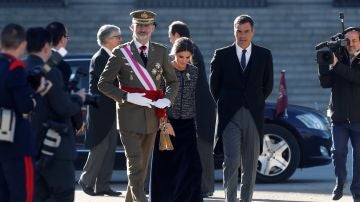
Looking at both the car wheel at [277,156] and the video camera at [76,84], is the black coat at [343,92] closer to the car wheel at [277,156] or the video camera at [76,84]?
the car wheel at [277,156]

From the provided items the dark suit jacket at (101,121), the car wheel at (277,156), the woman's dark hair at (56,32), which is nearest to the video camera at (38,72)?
the woman's dark hair at (56,32)

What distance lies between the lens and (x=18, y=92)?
8859 millimetres

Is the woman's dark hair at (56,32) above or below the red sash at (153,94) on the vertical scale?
above

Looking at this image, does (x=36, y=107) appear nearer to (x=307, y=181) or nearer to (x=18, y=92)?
(x=18, y=92)

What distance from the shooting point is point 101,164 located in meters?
13.5

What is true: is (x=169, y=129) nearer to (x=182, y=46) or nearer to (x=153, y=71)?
(x=153, y=71)

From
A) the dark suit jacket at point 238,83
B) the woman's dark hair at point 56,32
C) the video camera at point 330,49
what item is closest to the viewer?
the woman's dark hair at point 56,32

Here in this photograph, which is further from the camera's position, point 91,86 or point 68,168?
point 91,86

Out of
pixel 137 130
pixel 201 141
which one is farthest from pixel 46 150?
pixel 201 141

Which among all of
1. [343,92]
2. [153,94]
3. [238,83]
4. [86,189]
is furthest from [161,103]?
[86,189]

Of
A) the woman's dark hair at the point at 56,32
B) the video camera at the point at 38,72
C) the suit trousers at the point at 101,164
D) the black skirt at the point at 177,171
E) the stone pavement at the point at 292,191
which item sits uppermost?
the woman's dark hair at the point at 56,32

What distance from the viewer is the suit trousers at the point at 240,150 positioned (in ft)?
37.8

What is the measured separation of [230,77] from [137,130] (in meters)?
1.06

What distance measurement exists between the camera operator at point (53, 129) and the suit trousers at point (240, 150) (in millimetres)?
2413
